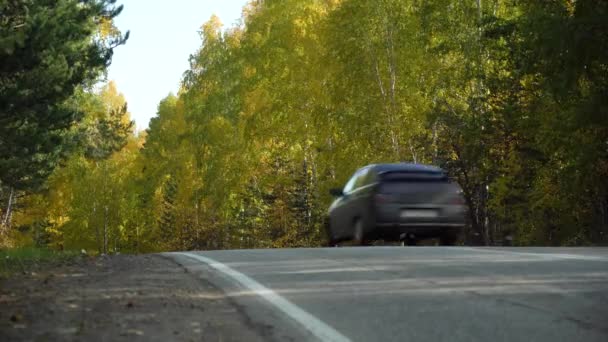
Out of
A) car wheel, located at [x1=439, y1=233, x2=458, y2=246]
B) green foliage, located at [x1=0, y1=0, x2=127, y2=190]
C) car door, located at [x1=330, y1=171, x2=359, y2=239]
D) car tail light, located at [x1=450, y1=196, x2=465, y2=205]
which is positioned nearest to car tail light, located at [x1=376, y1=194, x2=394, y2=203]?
car tail light, located at [x1=450, y1=196, x2=465, y2=205]

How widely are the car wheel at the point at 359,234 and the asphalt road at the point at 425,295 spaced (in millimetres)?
4469

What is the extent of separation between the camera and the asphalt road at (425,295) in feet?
18.1

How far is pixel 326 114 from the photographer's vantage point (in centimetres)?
3338

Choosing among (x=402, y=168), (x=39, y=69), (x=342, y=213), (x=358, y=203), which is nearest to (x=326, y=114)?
(x=39, y=69)

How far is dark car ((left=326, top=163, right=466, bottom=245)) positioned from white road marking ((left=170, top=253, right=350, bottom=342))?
18.8ft

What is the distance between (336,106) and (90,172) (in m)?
27.8

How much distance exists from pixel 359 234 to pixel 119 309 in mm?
9412

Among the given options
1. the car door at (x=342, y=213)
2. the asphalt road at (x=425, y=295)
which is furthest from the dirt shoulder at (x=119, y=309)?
the car door at (x=342, y=213)

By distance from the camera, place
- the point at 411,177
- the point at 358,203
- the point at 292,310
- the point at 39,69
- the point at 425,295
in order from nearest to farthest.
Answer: the point at 292,310, the point at 425,295, the point at 411,177, the point at 358,203, the point at 39,69

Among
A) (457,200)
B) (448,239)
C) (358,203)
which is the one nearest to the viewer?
(457,200)

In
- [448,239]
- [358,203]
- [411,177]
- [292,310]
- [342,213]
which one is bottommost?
[292,310]

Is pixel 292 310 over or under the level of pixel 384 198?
under

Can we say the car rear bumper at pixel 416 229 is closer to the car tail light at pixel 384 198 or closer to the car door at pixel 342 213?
the car tail light at pixel 384 198

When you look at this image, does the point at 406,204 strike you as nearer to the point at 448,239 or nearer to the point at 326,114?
the point at 448,239
